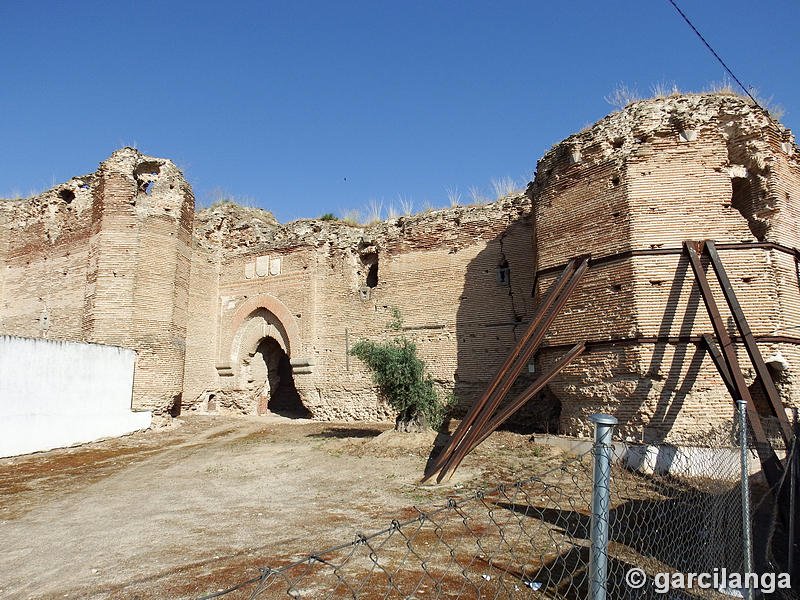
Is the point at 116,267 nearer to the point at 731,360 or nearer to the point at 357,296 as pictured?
the point at 357,296

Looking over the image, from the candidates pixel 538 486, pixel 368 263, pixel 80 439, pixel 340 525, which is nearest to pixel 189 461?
pixel 80 439

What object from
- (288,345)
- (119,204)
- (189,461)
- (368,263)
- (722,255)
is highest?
(119,204)

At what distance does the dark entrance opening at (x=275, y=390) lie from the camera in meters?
16.6

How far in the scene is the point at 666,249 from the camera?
325 inches

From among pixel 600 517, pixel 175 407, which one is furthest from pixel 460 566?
pixel 175 407

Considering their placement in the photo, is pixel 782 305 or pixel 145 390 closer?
pixel 782 305

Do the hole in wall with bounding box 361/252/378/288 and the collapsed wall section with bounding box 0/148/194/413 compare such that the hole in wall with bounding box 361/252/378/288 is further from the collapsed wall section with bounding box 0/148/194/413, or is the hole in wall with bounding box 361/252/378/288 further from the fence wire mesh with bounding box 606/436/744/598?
the fence wire mesh with bounding box 606/436/744/598

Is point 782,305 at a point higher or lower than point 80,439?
higher

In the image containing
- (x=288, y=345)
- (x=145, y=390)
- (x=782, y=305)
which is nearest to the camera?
(x=782, y=305)

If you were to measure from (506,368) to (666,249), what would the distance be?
3.06 meters

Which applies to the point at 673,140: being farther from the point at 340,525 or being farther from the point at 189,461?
the point at 189,461

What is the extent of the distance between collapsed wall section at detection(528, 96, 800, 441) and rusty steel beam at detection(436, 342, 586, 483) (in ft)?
1.48

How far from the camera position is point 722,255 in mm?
8180

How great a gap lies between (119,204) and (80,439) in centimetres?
616
